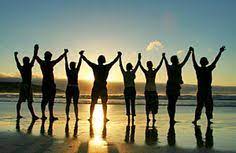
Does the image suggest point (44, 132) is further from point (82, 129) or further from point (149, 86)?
point (149, 86)

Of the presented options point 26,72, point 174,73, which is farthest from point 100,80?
point 26,72

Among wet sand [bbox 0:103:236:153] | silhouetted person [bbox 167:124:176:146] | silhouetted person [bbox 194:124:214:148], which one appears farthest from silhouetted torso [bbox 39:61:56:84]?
silhouetted person [bbox 194:124:214:148]

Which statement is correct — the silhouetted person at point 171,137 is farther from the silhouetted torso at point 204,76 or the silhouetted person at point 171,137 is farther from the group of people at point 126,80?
A: the silhouetted torso at point 204,76

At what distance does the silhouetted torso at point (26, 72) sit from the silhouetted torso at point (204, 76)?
609cm

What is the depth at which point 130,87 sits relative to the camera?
49.3ft

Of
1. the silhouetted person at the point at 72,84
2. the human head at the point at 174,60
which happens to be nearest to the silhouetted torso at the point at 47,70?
the silhouetted person at the point at 72,84

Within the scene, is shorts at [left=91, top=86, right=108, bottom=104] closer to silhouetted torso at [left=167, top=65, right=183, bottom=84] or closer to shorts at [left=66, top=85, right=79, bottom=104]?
shorts at [left=66, top=85, right=79, bottom=104]

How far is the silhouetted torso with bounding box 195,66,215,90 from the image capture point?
46.5 feet

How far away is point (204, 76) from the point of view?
1422 centimetres

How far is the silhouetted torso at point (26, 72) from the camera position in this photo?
15.4 m

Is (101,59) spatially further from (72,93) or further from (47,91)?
(47,91)

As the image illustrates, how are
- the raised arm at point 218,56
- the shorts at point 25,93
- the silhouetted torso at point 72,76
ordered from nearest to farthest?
the raised arm at point 218,56, the silhouetted torso at point 72,76, the shorts at point 25,93

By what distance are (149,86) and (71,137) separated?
5.14m

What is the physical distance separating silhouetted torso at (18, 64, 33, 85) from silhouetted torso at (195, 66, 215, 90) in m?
6.09
